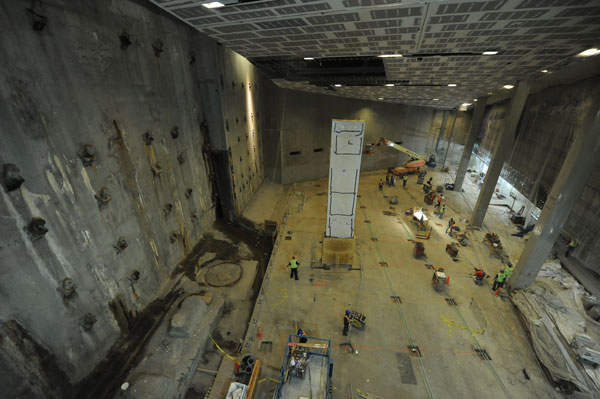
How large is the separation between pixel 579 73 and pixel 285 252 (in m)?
14.0

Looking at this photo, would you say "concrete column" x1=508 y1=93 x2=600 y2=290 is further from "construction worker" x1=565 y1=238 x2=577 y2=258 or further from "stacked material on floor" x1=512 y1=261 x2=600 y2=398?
"construction worker" x1=565 y1=238 x2=577 y2=258

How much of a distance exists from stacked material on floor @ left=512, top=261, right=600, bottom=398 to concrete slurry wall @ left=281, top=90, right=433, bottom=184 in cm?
1555

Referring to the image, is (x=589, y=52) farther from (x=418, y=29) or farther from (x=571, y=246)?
(x=571, y=246)

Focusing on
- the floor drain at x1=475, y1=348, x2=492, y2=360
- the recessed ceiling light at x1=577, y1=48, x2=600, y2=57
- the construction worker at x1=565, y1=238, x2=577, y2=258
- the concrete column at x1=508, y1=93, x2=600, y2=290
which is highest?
the recessed ceiling light at x1=577, y1=48, x2=600, y2=57

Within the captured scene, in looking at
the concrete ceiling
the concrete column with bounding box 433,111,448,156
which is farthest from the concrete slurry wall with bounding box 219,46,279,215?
the concrete column with bounding box 433,111,448,156

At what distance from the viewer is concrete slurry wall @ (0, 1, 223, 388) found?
4.48m

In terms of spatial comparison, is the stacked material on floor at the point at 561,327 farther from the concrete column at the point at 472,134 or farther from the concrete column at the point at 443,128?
the concrete column at the point at 443,128

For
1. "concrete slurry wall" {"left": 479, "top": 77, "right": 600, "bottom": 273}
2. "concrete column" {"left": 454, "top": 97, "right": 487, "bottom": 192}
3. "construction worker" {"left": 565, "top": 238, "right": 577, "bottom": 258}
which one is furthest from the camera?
"concrete column" {"left": 454, "top": 97, "right": 487, "bottom": 192}

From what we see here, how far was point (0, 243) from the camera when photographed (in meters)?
4.25

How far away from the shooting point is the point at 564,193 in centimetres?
791

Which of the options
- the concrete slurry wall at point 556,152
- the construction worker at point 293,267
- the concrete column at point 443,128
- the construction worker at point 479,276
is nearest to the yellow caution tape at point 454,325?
the construction worker at point 479,276

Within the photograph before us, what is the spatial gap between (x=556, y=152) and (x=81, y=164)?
19663 millimetres

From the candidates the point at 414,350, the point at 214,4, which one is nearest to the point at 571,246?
the point at 414,350

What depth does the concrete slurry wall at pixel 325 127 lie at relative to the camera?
746 inches
